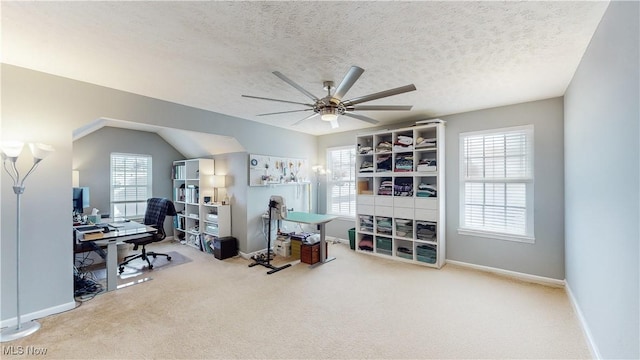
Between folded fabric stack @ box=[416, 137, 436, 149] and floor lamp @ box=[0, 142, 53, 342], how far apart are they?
4.52 meters

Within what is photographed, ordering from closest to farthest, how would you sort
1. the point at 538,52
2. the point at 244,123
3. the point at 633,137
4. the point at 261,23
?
1. the point at 633,137
2. the point at 261,23
3. the point at 538,52
4. the point at 244,123

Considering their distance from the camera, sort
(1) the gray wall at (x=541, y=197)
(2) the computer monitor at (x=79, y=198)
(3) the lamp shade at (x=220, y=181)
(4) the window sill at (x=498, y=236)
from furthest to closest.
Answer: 1. (3) the lamp shade at (x=220, y=181)
2. (2) the computer monitor at (x=79, y=198)
3. (4) the window sill at (x=498, y=236)
4. (1) the gray wall at (x=541, y=197)

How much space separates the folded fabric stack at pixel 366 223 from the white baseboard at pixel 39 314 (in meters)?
4.09

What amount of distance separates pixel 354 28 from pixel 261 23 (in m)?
0.64

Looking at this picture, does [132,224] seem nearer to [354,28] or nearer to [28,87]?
[28,87]

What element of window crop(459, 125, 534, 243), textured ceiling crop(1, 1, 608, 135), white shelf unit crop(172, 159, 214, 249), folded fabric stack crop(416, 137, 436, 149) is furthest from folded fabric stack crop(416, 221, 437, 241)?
white shelf unit crop(172, 159, 214, 249)

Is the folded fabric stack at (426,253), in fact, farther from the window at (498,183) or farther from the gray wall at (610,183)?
the gray wall at (610,183)

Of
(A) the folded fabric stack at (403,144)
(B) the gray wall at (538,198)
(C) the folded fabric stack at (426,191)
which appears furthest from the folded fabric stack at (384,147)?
(B) the gray wall at (538,198)

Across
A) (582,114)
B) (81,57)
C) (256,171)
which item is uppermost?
(81,57)

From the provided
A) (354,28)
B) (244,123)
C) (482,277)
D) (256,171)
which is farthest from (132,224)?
(482,277)

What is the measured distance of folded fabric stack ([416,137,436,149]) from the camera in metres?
4.07

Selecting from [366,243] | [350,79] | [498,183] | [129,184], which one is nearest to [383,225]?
[366,243]

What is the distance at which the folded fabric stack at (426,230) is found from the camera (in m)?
4.07

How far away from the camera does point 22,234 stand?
8.18 feet
